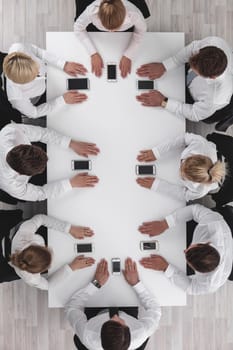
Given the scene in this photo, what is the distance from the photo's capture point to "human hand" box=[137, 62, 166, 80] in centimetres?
260

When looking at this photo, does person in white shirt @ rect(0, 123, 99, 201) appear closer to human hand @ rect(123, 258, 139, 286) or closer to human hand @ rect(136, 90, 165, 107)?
human hand @ rect(136, 90, 165, 107)

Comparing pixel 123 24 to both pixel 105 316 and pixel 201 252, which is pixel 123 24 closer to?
pixel 201 252

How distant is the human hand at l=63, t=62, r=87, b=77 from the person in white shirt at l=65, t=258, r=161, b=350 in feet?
3.63

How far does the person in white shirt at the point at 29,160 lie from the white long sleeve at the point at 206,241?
584 millimetres

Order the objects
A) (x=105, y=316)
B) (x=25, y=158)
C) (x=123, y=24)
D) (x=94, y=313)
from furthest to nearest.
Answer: (x=94, y=313) < (x=105, y=316) < (x=123, y=24) < (x=25, y=158)

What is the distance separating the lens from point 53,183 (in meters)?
2.57

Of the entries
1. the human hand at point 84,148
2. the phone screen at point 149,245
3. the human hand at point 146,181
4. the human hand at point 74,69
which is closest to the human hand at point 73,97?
the human hand at point 74,69

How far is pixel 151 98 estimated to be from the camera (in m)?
2.61

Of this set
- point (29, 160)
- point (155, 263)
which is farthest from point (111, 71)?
point (155, 263)

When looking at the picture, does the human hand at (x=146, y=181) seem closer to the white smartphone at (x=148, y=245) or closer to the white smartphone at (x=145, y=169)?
the white smartphone at (x=145, y=169)

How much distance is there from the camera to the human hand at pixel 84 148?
101 inches

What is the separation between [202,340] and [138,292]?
2.81 feet

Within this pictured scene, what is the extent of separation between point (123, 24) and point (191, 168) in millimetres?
887

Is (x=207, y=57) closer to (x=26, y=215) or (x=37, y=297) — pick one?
(x=26, y=215)
